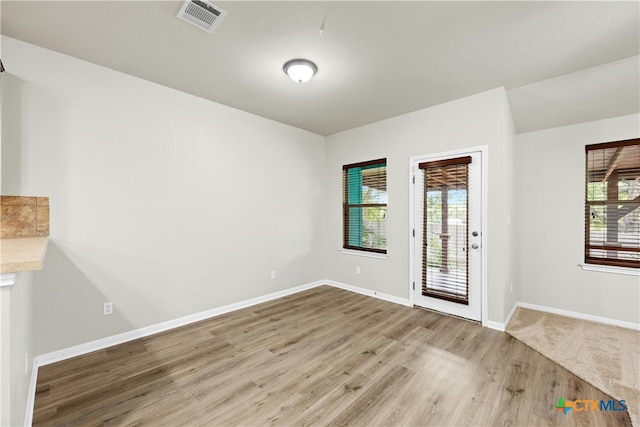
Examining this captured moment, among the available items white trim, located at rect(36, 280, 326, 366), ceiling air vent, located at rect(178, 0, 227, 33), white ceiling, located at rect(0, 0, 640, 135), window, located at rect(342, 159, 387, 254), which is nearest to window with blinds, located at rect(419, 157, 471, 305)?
window, located at rect(342, 159, 387, 254)

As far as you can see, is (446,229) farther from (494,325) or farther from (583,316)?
(583,316)

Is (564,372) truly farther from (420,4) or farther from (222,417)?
(420,4)

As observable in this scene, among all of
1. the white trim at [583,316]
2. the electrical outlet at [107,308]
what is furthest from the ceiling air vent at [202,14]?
the white trim at [583,316]

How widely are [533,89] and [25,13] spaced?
4694mm

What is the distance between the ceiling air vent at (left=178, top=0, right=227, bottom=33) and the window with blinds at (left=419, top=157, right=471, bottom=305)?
286 cm

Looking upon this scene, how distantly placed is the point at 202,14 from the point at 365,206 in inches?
129

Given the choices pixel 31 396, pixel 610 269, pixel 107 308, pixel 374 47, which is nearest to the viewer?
pixel 31 396

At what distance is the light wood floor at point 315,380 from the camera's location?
1803mm

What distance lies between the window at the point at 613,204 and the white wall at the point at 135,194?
422cm

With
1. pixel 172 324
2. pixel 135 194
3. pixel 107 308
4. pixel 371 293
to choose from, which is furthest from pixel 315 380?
pixel 135 194

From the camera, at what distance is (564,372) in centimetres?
229

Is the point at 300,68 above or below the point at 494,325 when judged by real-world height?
above

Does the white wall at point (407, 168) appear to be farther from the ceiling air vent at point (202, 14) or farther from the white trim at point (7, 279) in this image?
the white trim at point (7, 279)

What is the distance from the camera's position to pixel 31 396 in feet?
6.20
